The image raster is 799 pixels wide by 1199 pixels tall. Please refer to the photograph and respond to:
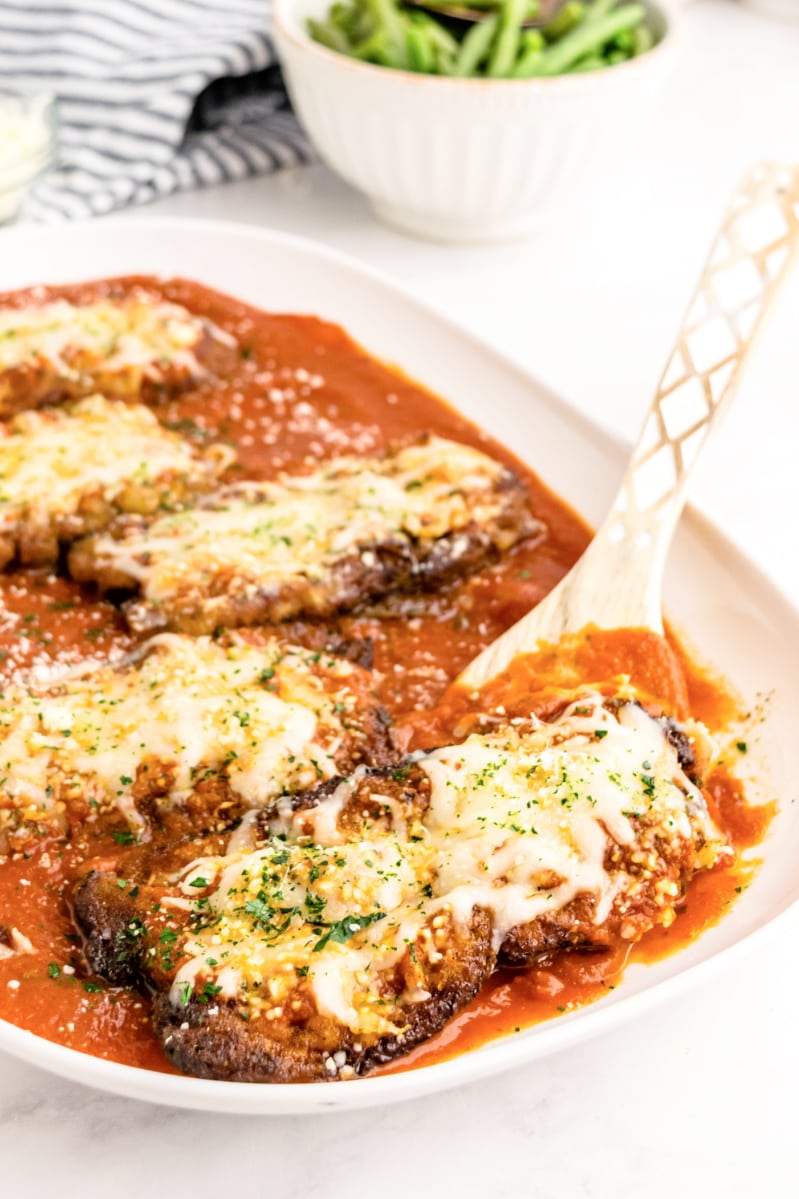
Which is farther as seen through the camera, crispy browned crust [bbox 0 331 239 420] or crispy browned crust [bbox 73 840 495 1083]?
crispy browned crust [bbox 0 331 239 420]

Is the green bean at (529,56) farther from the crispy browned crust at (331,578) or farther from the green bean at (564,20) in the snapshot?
the crispy browned crust at (331,578)

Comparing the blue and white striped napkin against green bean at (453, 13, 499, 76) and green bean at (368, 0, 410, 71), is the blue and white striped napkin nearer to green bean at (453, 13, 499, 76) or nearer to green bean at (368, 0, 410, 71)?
green bean at (368, 0, 410, 71)

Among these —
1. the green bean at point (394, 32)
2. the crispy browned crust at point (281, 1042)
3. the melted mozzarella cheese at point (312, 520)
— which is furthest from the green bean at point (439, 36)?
the crispy browned crust at point (281, 1042)

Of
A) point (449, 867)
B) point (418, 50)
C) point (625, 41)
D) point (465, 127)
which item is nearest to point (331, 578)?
point (449, 867)

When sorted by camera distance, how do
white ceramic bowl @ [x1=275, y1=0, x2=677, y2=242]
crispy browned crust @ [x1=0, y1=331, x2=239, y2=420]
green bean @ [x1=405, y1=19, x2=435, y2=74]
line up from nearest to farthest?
1. crispy browned crust @ [x1=0, y1=331, x2=239, y2=420]
2. white ceramic bowl @ [x1=275, y1=0, x2=677, y2=242]
3. green bean @ [x1=405, y1=19, x2=435, y2=74]

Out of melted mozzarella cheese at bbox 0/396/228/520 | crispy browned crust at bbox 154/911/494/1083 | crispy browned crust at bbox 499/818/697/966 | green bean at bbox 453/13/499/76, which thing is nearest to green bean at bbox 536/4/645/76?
green bean at bbox 453/13/499/76

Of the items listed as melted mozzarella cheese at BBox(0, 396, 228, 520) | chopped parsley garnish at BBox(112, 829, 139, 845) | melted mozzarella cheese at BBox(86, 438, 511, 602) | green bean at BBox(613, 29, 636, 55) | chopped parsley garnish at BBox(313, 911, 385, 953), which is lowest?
chopped parsley garnish at BBox(112, 829, 139, 845)

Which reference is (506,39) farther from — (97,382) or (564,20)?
(97,382)

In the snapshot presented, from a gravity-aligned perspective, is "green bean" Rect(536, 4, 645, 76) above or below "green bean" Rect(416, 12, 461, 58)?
above
